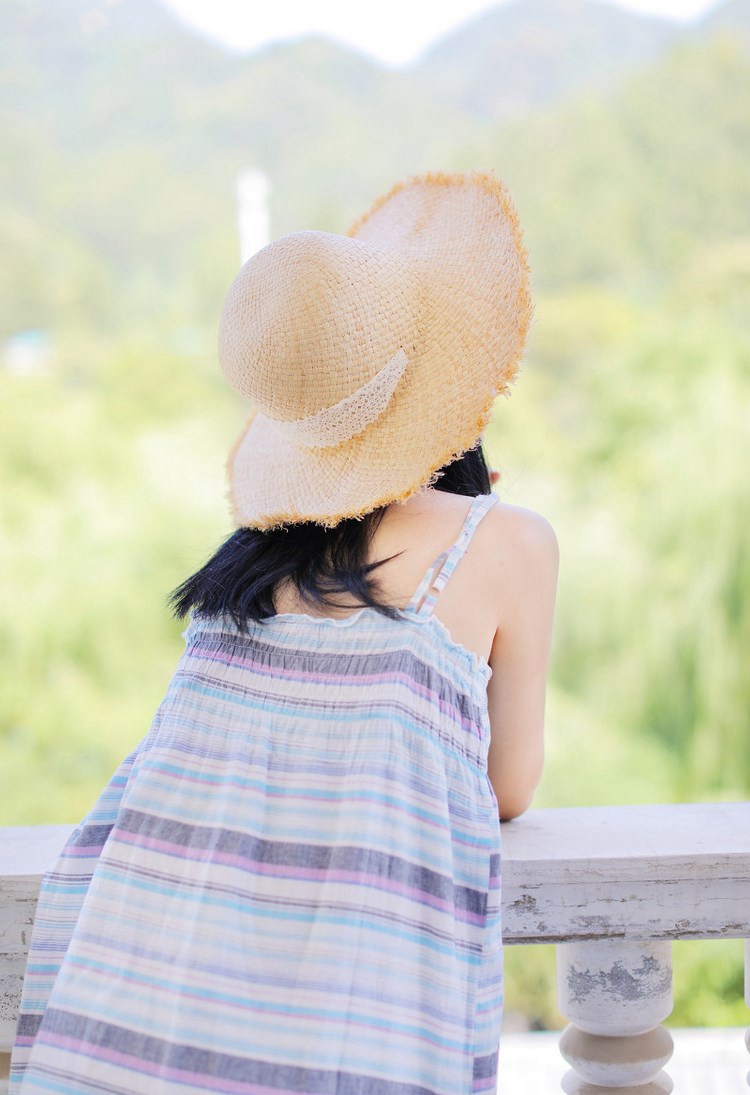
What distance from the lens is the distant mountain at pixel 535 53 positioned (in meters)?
18.3

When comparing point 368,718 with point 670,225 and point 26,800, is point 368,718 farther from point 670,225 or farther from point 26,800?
point 670,225

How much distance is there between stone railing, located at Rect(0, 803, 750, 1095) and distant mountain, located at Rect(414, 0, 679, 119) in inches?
712

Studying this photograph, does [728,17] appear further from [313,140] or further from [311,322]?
[311,322]

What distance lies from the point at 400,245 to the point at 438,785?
525mm

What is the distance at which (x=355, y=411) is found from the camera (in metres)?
0.93

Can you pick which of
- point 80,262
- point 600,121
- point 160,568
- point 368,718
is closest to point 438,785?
point 368,718

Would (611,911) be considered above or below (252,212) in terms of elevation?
below

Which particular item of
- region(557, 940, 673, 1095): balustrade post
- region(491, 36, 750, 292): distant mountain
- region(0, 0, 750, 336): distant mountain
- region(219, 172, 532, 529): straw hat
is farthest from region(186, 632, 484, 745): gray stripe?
region(491, 36, 750, 292): distant mountain

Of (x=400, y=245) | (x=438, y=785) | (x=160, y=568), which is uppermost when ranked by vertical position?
(x=160, y=568)

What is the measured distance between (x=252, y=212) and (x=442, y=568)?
13.9m

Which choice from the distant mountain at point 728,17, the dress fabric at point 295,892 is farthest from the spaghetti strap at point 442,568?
the distant mountain at point 728,17

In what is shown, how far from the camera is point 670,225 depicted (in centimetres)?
1538

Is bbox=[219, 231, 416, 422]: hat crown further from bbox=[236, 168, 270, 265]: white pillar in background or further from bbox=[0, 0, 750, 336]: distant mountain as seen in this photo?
bbox=[0, 0, 750, 336]: distant mountain

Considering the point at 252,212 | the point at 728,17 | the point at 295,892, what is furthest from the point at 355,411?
the point at 728,17
